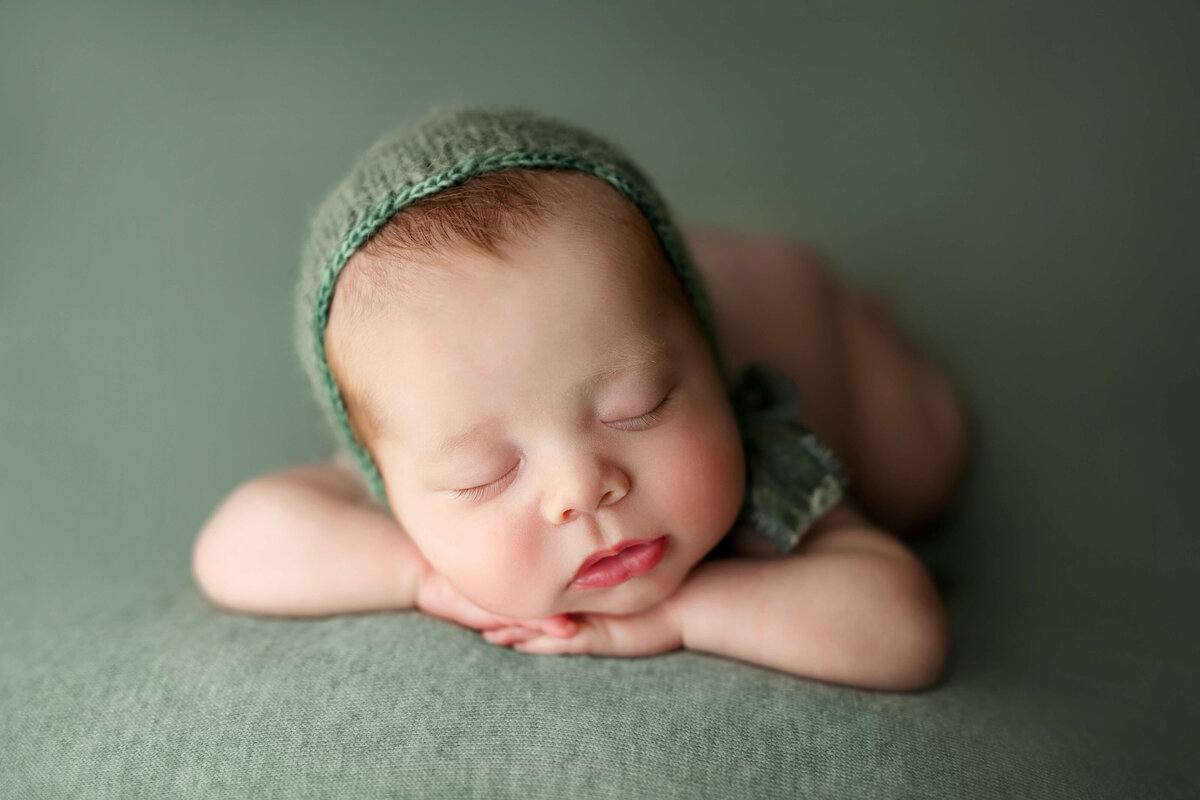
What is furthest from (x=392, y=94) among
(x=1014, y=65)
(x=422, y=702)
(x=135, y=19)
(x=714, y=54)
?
(x=422, y=702)

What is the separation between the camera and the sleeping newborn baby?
865 mm

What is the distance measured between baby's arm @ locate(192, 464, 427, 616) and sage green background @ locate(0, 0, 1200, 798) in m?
0.03

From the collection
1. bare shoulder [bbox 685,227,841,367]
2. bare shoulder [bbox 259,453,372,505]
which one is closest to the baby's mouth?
bare shoulder [bbox 259,453,372,505]

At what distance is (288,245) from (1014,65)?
4.35ft

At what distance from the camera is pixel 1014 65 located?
176cm

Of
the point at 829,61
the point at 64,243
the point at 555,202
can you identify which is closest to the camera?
the point at 555,202

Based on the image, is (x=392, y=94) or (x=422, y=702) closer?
(x=422, y=702)

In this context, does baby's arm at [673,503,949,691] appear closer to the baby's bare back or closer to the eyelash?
the eyelash

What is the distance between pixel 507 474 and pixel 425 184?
0.94 feet

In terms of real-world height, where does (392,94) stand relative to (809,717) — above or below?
above

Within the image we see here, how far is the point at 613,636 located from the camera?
97 cm

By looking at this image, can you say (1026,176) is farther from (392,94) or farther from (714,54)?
(392,94)

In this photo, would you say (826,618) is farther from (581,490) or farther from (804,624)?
(581,490)

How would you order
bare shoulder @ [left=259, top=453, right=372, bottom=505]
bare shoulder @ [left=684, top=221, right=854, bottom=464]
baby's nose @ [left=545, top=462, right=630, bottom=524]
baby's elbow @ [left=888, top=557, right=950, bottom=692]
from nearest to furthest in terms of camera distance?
1. baby's nose @ [left=545, top=462, right=630, bottom=524]
2. baby's elbow @ [left=888, top=557, right=950, bottom=692]
3. bare shoulder @ [left=259, top=453, right=372, bottom=505]
4. bare shoulder @ [left=684, top=221, right=854, bottom=464]
